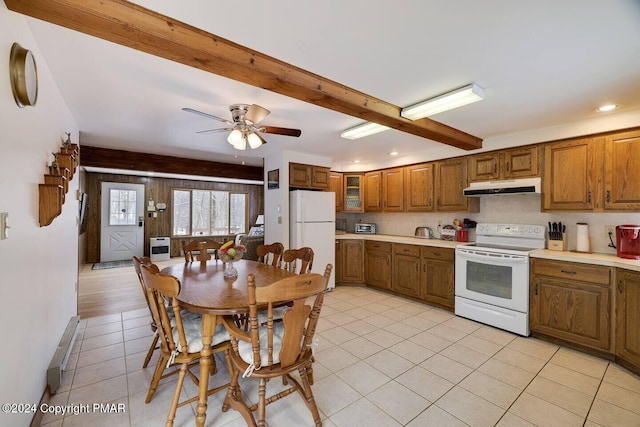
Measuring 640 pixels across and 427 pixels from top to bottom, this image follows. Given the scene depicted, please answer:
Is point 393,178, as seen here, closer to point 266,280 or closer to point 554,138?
point 554,138

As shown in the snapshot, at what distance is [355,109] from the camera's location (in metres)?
2.37

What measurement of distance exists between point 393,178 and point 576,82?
283cm

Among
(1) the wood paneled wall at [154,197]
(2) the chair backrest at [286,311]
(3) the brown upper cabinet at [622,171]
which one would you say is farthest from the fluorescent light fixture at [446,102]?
(1) the wood paneled wall at [154,197]

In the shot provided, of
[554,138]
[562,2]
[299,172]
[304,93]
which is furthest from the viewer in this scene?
[299,172]

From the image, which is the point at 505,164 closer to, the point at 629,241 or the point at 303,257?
the point at 629,241

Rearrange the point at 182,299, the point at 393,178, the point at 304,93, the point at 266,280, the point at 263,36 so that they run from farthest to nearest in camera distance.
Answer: the point at 393,178, the point at 266,280, the point at 304,93, the point at 182,299, the point at 263,36

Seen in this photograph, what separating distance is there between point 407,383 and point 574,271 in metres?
2.02

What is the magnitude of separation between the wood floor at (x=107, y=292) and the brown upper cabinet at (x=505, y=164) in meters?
4.96

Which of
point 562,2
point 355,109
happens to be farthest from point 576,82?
point 355,109

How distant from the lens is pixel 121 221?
734 centimetres

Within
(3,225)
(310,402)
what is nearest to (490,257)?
(310,402)

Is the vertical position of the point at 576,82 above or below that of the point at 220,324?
above

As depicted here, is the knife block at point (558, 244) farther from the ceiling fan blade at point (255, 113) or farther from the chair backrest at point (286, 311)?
the ceiling fan blade at point (255, 113)

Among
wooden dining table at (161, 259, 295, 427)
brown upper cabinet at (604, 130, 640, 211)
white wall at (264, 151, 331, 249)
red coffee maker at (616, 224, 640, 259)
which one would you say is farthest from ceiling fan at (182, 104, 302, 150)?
red coffee maker at (616, 224, 640, 259)
